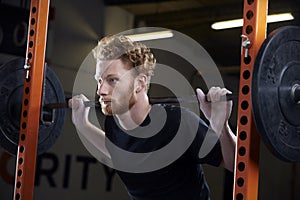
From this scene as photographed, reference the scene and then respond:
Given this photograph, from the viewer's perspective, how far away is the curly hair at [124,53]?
264 centimetres

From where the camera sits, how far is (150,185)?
253 cm

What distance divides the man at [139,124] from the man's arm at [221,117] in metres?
0.20

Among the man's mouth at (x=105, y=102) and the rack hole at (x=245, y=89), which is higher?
the rack hole at (x=245, y=89)

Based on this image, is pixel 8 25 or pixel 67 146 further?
pixel 67 146

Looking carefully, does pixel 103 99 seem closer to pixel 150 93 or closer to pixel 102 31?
pixel 102 31

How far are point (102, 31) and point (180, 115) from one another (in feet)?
13.7

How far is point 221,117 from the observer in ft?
6.32

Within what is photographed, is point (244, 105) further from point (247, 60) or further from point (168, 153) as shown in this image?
point (168, 153)

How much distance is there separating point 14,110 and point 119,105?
28.2 inches

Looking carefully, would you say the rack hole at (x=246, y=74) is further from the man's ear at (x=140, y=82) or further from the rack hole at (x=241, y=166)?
the man's ear at (x=140, y=82)

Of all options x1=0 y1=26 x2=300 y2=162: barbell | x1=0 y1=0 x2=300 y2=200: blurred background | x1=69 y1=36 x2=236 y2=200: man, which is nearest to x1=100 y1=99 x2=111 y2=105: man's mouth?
x1=69 y1=36 x2=236 y2=200: man

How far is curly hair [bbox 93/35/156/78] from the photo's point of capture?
2.64 m

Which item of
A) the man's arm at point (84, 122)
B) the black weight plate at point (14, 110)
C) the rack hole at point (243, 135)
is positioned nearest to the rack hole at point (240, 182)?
the rack hole at point (243, 135)

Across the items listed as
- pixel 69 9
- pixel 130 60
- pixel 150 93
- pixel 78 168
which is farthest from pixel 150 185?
pixel 150 93
